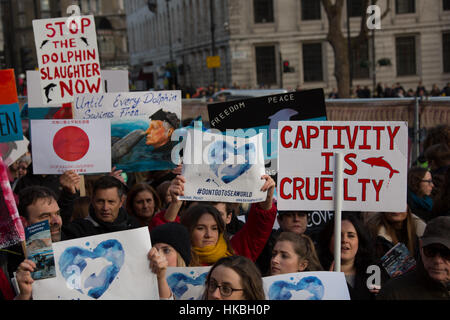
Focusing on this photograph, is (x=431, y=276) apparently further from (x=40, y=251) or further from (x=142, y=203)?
(x=142, y=203)

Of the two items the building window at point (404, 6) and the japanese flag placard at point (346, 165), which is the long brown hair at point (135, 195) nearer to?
the japanese flag placard at point (346, 165)

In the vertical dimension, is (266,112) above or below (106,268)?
above

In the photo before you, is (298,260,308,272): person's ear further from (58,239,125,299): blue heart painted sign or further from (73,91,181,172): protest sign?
(73,91,181,172): protest sign

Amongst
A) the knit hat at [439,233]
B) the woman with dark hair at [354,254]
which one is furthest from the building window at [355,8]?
the knit hat at [439,233]

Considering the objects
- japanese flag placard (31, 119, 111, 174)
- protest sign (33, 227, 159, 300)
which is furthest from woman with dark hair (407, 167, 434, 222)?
protest sign (33, 227, 159, 300)

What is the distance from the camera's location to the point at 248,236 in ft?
15.7

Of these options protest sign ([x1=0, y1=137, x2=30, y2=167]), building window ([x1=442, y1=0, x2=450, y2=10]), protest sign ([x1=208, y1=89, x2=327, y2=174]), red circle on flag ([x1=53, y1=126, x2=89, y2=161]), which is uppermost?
building window ([x1=442, y1=0, x2=450, y2=10])

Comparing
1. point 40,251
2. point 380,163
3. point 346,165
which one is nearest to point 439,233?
point 380,163

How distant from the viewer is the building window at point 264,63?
4631 centimetres

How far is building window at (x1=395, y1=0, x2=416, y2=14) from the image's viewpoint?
148 feet

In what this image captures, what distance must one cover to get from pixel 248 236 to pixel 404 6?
4341 cm

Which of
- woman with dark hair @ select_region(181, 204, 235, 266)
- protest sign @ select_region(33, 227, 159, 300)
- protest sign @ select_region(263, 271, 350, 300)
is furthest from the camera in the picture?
woman with dark hair @ select_region(181, 204, 235, 266)

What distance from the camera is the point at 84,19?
25.9 ft

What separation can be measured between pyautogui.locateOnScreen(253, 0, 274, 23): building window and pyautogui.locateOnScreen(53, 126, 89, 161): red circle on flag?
4089 centimetres
